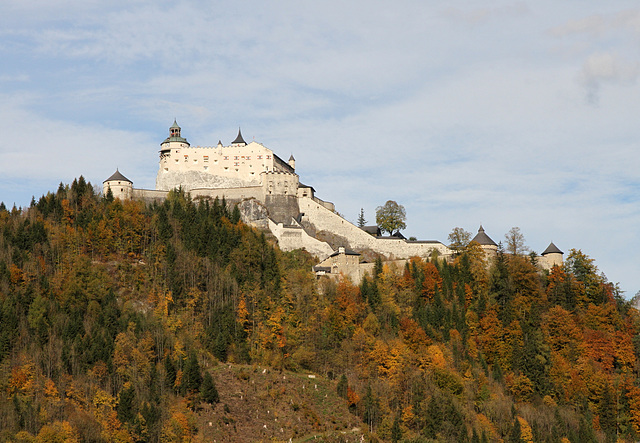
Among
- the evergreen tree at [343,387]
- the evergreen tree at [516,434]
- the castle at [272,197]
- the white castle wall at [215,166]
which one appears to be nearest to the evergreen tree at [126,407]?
the evergreen tree at [343,387]

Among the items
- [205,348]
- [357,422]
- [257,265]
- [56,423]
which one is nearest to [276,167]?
[257,265]

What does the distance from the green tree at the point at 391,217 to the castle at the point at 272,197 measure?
12.2 feet

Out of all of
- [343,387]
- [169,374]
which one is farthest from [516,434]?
[169,374]

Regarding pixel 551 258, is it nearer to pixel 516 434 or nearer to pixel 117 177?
pixel 516 434

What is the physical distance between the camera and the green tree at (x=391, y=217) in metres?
106

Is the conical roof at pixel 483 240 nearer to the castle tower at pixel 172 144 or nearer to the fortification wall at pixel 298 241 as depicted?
the fortification wall at pixel 298 241

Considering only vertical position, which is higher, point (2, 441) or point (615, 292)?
point (615, 292)

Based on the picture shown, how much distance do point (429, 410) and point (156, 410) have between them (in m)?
20.5

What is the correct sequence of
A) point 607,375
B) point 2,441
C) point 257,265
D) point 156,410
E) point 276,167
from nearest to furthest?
point 2,441 → point 156,410 → point 607,375 → point 257,265 → point 276,167

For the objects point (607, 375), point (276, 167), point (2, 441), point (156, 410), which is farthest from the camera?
point (276, 167)

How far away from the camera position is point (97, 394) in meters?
68.9

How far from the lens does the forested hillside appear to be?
229 ft

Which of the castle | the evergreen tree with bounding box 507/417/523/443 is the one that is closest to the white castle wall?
the castle

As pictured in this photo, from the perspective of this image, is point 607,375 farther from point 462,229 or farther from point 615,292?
point 462,229
